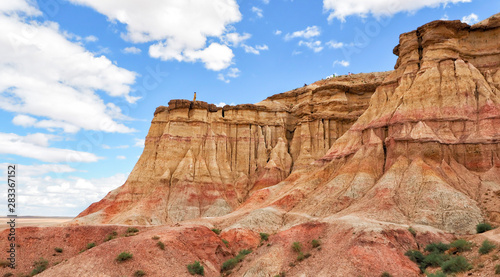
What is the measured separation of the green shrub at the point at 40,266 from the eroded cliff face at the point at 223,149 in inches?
858

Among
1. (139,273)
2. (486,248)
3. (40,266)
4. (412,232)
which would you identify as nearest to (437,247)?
(412,232)

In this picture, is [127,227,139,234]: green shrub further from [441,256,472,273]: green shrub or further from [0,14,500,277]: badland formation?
[441,256,472,273]: green shrub

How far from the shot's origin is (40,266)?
3055 centimetres

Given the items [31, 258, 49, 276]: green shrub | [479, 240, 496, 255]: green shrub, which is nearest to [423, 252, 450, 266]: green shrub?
[479, 240, 496, 255]: green shrub

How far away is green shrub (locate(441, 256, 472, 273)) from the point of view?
927 inches

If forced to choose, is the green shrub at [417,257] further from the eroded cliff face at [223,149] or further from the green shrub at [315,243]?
the eroded cliff face at [223,149]

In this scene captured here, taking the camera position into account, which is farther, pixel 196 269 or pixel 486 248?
pixel 196 269

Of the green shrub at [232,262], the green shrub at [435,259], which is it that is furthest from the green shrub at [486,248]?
the green shrub at [232,262]

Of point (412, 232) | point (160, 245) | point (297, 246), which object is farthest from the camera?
point (297, 246)

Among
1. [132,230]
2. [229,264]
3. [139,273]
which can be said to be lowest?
[229,264]

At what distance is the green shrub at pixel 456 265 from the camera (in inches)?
927

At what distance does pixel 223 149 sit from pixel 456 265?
156 ft

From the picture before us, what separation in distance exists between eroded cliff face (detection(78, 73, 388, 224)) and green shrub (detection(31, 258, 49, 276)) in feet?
71.5

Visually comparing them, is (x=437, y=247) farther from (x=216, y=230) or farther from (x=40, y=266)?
(x=40, y=266)
